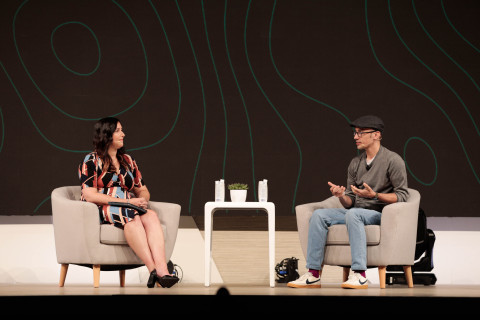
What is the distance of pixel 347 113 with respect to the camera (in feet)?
24.9

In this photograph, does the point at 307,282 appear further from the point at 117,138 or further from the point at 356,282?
the point at 117,138

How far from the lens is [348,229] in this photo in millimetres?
4324

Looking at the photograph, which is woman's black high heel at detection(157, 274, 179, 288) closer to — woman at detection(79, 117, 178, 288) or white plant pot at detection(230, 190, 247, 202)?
woman at detection(79, 117, 178, 288)

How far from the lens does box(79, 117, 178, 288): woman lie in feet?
13.7

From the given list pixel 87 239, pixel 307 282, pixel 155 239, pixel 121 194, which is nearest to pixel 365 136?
pixel 307 282

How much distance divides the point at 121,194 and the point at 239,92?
3.21 meters

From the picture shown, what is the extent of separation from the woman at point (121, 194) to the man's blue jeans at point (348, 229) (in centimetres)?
91

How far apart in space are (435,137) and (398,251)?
361cm

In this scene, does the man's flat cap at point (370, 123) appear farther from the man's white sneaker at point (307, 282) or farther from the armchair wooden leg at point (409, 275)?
the man's white sneaker at point (307, 282)
